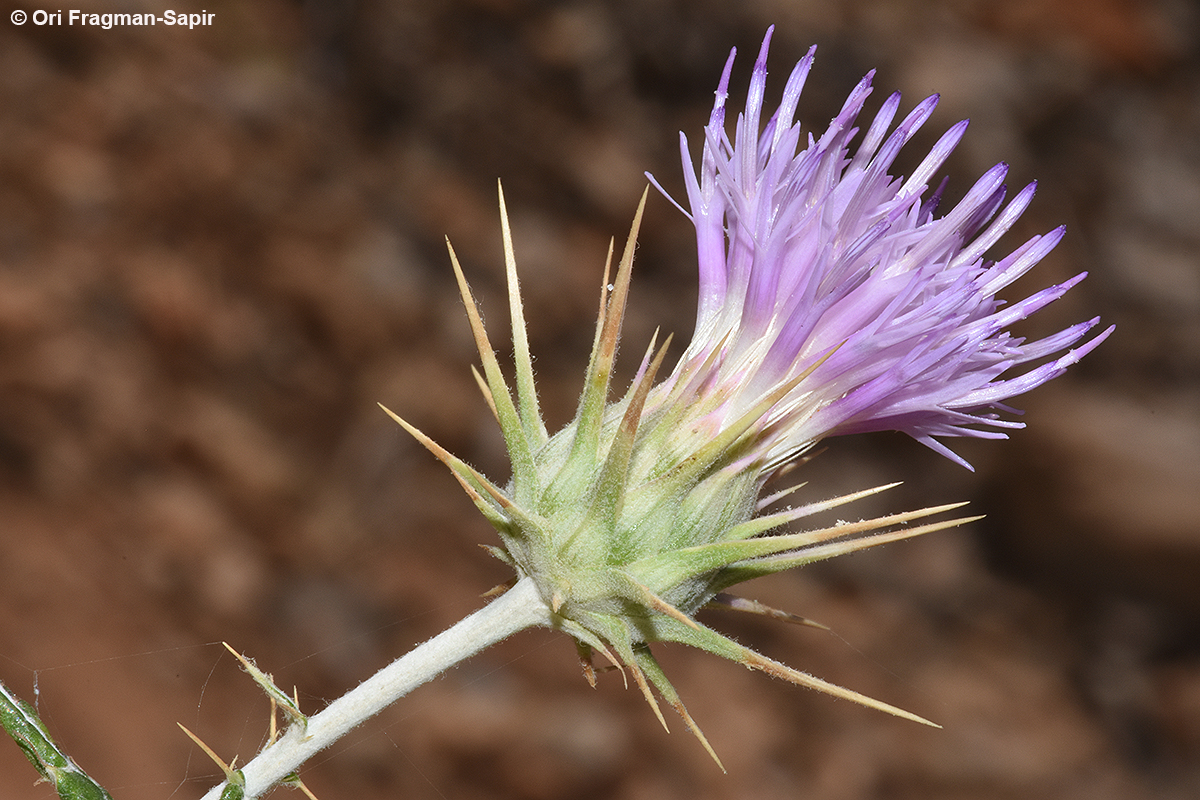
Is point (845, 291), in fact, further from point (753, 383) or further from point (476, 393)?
point (476, 393)

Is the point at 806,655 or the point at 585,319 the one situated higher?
the point at 585,319

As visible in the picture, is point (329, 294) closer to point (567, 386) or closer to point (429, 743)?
point (567, 386)

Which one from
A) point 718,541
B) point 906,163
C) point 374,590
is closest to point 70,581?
point 374,590

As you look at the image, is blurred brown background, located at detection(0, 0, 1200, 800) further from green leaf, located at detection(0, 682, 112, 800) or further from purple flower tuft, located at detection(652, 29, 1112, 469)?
purple flower tuft, located at detection(652, 29, 1112, 469)

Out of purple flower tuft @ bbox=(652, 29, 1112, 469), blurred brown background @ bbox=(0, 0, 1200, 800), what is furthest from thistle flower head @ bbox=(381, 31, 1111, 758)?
blurred brown background @ bbox=(0, 0, 1200, 800)

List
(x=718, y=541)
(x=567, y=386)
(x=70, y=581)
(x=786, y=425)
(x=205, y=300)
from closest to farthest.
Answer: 1. (x=718, y=541)
2. (x=786, y=425)
3. (x=70, y=581)
4. (x=205, y=300)
5. (x=567, y=386)

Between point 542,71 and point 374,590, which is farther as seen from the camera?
point 542,71

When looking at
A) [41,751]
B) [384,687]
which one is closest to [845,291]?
[384,687]
